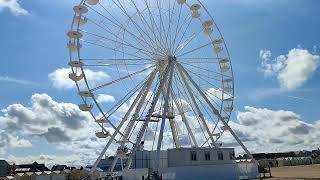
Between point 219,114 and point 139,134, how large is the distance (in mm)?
9312

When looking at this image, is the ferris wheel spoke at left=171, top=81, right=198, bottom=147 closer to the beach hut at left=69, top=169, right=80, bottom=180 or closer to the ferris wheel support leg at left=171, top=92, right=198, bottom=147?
the ferris wheel support leg at left=171, top=92, right=198, bottom=147

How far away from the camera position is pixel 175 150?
42.3 meters

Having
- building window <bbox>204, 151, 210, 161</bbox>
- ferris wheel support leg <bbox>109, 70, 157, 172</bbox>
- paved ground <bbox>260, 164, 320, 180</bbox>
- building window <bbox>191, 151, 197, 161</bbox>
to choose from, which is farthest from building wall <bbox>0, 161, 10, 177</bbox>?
building window <bbox>191, 151, 197, 161</bbox>

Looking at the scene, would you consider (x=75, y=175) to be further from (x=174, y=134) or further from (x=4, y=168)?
(x=4, y=168)

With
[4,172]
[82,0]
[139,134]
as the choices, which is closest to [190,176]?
[139,134]

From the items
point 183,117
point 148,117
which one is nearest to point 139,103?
point 148,117

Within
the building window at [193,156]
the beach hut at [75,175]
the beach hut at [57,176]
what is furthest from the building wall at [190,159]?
the beach hut at [57,176]

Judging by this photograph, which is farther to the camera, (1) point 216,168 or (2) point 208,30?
(2) point 208,30

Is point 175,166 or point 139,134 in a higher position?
point 139,134

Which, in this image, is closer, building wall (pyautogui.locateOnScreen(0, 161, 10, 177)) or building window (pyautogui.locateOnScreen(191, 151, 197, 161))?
building window (pyautogui.locateOnScreen(191, 151, 197, 161))

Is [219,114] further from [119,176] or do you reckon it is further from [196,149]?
[119,176]

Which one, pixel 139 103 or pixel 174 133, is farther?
pixel 174 133

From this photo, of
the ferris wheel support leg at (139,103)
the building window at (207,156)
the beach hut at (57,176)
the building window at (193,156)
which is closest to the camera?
the ferris wheel support leg at (139,103)

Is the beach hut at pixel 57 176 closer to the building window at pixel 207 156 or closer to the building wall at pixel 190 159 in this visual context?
the building wall at pixel 190 159
